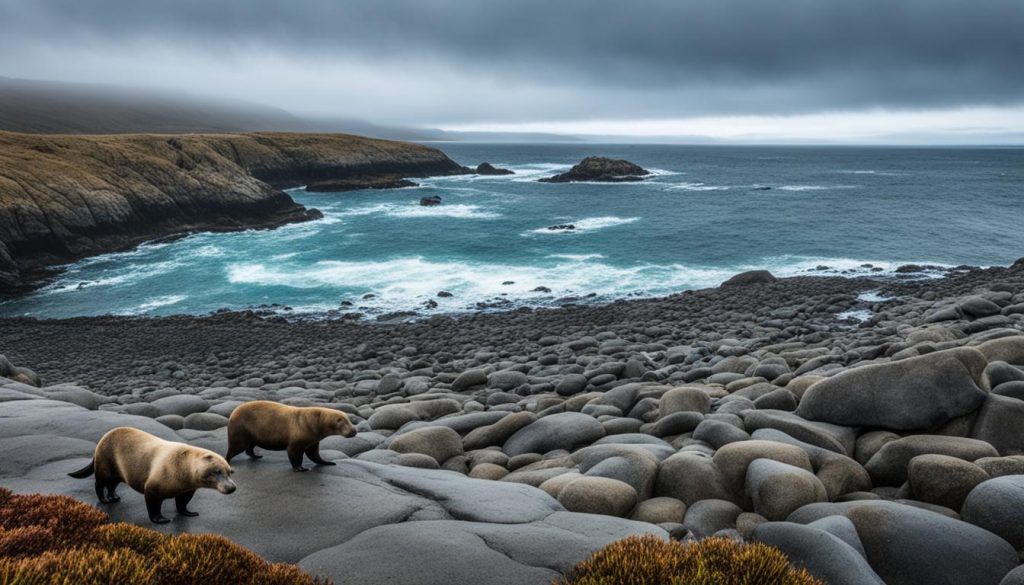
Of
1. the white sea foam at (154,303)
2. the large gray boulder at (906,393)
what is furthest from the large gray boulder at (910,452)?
the white sea foam at (154,303)

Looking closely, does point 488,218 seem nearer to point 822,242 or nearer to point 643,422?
point 822,242

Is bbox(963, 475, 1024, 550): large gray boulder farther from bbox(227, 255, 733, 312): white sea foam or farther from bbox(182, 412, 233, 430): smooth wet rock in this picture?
bbox(227, 255, 733, 312): white sea foam

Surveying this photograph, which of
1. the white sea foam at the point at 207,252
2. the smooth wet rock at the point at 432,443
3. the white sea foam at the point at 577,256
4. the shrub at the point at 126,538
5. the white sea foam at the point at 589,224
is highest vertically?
the shrub at the point at 126,538

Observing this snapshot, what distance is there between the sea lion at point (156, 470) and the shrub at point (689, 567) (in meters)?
4.07

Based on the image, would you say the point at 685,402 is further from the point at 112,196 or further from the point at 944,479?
the point at 112,196

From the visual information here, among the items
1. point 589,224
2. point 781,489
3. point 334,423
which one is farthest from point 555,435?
point 589,224

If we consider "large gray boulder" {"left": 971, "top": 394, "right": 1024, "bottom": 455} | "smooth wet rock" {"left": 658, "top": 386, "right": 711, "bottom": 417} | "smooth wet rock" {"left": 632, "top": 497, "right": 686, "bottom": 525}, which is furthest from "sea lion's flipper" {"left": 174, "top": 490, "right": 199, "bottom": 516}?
"large gray boulder" {"left": 971, "top": 394, "right": 1024, "bottom": 455}

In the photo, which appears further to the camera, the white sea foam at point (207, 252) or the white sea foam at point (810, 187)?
the white sea foam at point (810, 187)

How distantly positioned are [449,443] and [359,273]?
36316 millimetres

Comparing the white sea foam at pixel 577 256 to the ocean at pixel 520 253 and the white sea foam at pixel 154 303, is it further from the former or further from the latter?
the white sea foam at pixel 154 303

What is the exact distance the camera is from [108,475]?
23.5 ft

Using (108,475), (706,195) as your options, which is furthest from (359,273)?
(706,195)

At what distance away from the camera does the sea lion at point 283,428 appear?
27.3 feet

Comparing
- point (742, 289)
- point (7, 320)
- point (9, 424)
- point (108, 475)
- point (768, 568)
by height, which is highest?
point (768, 568)
